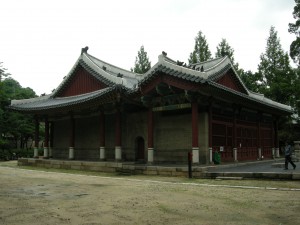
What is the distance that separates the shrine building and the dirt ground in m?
7.07

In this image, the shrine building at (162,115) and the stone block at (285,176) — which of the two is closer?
the stone block at (285,176)

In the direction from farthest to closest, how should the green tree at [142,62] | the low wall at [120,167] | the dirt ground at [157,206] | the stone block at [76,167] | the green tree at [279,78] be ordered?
the green tree at [142,62] → the green tree at [279,78] → the stone block at [76,167] → the low wall at [120,167] → the dirt ground at [157,206]

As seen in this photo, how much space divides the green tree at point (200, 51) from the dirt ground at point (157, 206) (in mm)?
35752

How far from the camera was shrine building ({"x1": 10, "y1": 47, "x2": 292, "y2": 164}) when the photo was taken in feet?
62.0

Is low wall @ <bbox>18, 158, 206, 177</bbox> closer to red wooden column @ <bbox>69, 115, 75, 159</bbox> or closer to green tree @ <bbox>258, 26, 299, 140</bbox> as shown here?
red wooden column @ <bbox>69, 115, 75, 159</bbox>

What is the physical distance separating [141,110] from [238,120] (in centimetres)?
731

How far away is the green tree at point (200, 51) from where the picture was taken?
46.0 metres

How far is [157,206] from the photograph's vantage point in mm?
8547

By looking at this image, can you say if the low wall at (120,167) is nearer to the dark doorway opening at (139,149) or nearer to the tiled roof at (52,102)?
the dark doorway opening at (139,149)

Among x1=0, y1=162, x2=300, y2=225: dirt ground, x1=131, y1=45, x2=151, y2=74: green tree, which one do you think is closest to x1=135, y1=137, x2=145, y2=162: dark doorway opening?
x1=0, y1=162, x2=300, y2=225: dirt ground

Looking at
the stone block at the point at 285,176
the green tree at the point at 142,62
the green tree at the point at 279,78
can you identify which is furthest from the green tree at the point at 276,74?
the stone block at the point at 285,176

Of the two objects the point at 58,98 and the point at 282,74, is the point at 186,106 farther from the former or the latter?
the point at 282,74

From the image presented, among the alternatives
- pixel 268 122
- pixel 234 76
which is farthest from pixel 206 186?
pixel 268 122

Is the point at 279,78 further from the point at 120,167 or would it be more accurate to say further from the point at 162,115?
the point at 120,167
